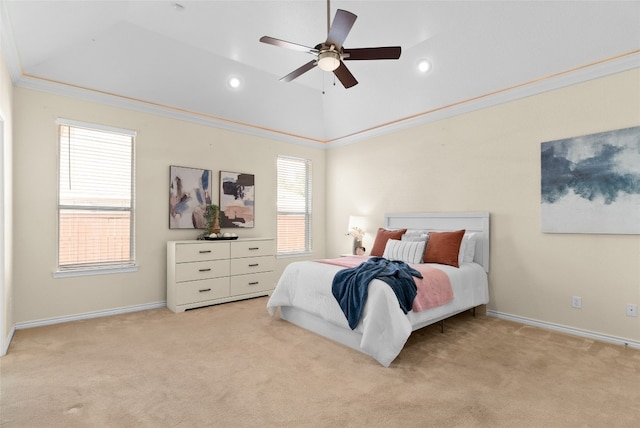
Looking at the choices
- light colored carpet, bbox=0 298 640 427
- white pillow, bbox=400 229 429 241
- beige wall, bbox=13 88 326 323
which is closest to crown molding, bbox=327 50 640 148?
white pillow, bbox=400 229 429 241

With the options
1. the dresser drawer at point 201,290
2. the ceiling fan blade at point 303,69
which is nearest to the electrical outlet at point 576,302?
the ceiling fan blade at point 303,69

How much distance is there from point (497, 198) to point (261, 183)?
3.51m

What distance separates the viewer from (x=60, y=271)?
3723 millimetres

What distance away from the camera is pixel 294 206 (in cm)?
604

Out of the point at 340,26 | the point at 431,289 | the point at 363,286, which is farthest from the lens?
the point at 431,289

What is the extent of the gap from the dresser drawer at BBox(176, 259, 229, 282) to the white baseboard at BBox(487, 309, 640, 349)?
350 cm

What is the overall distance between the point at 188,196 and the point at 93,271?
4.79 ft

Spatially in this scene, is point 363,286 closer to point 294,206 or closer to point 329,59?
point 329,59

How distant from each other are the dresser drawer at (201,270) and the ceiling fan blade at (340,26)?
3195 mm

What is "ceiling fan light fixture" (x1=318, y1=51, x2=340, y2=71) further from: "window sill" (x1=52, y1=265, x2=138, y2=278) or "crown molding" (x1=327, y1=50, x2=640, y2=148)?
"window sill" (x1=52, y1=265, x2=138, y2=278)

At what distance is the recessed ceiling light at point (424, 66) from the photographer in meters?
4.06

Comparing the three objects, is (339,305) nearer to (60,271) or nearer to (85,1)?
(60,271)

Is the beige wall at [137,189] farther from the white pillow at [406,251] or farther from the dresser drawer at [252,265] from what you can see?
the white pillow at [406,251]

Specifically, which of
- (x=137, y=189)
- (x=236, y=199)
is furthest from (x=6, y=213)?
(x=236, y=199)
